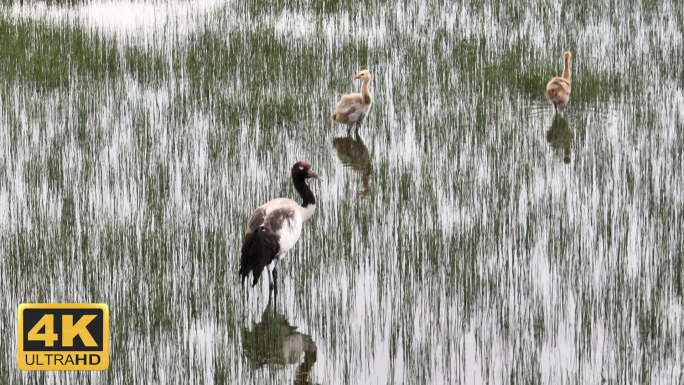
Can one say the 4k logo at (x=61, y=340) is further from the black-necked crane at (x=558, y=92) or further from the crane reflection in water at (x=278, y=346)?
the black-necked crane at (x=558, y=92)

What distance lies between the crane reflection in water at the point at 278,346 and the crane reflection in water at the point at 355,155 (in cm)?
321

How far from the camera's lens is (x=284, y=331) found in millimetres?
6523

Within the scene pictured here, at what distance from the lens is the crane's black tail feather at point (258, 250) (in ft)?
21.7

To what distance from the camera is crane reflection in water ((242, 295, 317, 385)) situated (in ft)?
19.8

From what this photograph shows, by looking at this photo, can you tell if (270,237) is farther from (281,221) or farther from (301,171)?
(301,171)

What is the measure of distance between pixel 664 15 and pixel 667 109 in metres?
5.53

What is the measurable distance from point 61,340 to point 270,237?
1.73 metres

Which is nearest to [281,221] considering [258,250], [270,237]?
[270,237]

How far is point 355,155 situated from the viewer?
1111 centimetres

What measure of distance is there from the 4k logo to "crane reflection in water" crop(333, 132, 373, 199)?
4212mm

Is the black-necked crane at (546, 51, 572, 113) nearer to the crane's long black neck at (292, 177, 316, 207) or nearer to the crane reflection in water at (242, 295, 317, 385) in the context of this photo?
the crane's long black neck at (292, 177, 316, 207)

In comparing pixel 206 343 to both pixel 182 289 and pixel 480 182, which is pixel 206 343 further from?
pixel 480 182

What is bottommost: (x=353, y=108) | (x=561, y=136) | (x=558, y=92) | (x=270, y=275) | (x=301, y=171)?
(x=270, y=275)

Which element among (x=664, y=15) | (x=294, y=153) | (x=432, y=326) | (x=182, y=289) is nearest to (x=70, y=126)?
(x=294, y=153)
